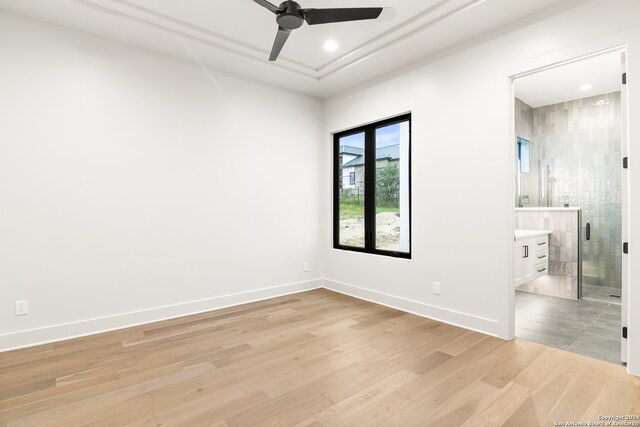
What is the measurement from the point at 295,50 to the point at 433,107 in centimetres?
161

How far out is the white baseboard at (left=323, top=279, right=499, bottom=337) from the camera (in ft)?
10.1

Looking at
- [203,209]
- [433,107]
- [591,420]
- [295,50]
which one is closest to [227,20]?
[295,50]

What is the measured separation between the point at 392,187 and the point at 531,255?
1880 millimetres

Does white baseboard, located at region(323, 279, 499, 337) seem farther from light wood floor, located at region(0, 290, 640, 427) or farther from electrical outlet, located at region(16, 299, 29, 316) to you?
electrical outlet, located at region(16, 299, 29, 316)

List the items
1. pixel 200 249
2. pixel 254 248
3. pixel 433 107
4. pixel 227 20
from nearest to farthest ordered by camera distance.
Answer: pixel 227 20
pixel 433 107
pixel 200 249
pixel 254 248

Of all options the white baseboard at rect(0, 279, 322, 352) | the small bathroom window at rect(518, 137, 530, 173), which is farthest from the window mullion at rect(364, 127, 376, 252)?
the small bathroom window at rect(518, 137, 530, 173)

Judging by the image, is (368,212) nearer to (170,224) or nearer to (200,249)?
(200,249)

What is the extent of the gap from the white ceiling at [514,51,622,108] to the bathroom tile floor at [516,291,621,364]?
2.58 meters

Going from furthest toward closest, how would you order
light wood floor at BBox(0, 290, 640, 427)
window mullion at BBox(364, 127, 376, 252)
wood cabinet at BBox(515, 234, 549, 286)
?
window mullion at BBox(364, 127, 376, 252) → wood cabinet at BBox(515, 234, 549, 286) → light wood floor at BBox(0, 290, 640, 427)

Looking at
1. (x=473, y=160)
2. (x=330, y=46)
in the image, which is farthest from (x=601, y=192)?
(x=330, y=46)

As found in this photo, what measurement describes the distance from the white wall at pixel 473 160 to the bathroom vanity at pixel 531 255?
29.3 inches

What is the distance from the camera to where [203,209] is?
3.80 meters

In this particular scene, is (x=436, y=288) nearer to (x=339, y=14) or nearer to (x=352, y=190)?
(x=352, y=190)

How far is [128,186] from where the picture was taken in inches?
130
